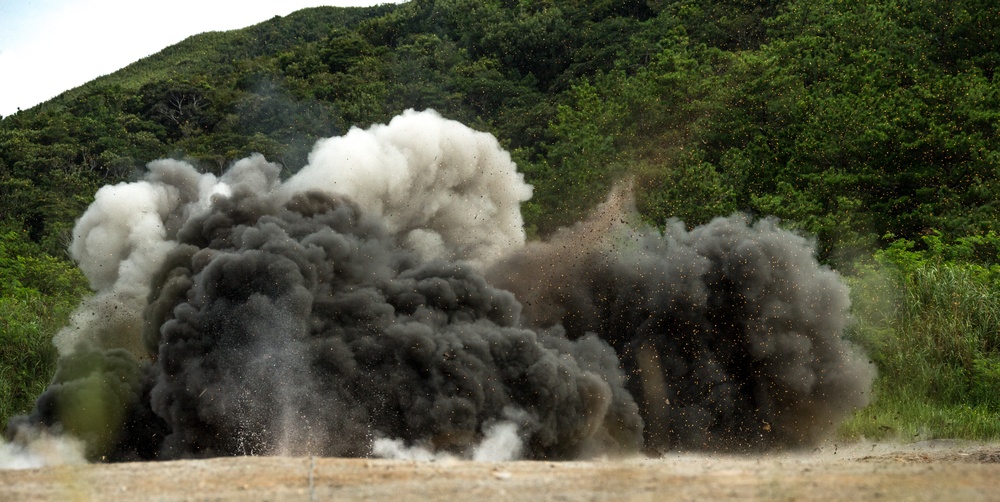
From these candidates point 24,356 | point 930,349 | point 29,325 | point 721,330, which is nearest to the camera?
point 930,349

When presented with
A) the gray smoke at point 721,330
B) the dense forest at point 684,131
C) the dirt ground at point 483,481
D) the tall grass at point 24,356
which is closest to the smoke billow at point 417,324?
the gray smoke at point 721,330

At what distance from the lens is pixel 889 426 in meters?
21.2

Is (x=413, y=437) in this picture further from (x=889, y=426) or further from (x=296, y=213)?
(x=889, y=426)

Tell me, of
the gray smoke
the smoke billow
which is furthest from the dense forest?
the smoke billow

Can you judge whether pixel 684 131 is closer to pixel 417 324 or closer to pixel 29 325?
pixel 417 324

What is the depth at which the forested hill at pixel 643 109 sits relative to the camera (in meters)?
32.8

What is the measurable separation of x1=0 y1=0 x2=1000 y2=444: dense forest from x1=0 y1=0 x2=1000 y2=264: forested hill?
11 cm

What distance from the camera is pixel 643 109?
4197cm

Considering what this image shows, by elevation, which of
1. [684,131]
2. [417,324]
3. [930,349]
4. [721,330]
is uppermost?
[684,131]

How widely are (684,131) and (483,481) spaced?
31986 millimetres

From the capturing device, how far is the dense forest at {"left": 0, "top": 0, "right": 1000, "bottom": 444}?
2477 centimetres

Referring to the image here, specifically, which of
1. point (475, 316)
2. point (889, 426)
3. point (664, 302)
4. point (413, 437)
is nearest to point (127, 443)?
point (413, 437)

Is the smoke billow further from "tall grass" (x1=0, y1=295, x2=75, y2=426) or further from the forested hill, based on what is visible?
the forested hill

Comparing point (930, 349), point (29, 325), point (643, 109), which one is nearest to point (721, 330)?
point (930, 349)
